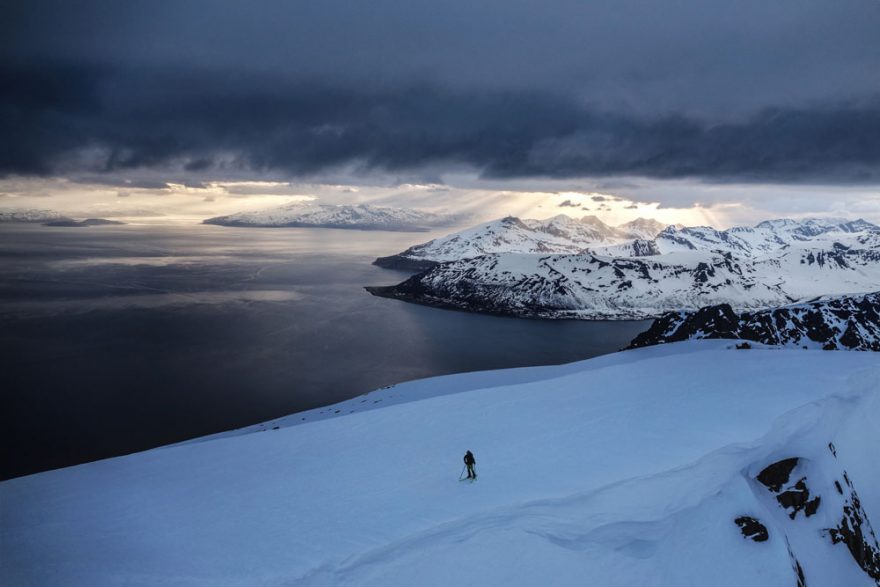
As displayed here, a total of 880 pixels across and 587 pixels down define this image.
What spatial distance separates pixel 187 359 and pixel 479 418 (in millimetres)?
69615

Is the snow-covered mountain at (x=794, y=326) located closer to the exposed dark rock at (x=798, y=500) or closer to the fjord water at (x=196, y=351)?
the fjord water at (x=196, y=351)

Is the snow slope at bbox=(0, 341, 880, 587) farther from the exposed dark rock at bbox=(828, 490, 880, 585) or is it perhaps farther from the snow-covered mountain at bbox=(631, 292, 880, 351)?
the snow-covered mountain at bbox=(631, 292, 880, 351)

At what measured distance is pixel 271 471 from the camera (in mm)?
19047

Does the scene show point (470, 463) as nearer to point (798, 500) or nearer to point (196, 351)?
point (798, 500)

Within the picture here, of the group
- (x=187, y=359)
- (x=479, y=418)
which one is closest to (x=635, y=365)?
→ (x=479, y=418)

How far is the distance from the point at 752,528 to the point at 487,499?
963 centimetres

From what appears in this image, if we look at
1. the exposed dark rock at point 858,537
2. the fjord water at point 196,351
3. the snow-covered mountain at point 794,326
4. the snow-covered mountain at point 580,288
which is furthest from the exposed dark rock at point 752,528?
the snow-covered mountain at point 580,288

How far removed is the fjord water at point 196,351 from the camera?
171 feet

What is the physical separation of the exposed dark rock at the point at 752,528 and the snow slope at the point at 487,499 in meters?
0.19

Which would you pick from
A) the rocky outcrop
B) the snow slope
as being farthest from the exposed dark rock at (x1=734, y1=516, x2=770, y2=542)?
the rocky outcrop

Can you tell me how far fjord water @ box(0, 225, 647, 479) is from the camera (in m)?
52.2

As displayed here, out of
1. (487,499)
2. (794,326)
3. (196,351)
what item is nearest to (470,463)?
(487,499)

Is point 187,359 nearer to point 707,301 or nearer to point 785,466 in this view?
point 785,466

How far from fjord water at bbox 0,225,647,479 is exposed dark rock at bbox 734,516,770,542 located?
12.5 meters
